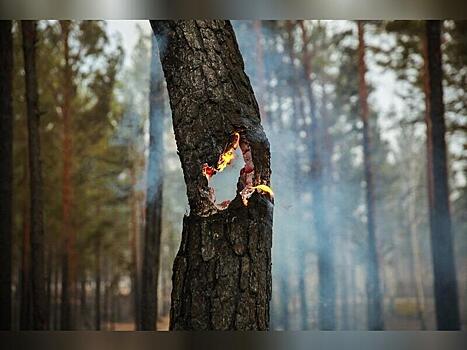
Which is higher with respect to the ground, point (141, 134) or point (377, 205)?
point (141, 134)

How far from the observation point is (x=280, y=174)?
414 centimetres

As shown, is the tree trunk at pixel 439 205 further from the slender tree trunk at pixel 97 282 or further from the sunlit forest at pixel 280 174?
the slender tree trunk at pixel 97 282

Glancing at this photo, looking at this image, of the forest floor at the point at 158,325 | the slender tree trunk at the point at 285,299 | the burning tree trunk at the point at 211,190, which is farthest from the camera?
the slender tree trunk at the point at 285,299

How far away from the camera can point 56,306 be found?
423 cm

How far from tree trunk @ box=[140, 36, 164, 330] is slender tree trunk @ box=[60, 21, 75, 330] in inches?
19.4

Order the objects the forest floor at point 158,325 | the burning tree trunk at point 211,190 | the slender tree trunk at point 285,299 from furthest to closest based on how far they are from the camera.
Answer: the slender tree trunk at point 285,299 → the forest floor at point 158,325 → the burning tree trunk at point 211,190

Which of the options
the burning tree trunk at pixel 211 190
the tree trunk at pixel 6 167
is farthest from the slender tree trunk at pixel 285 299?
the tree trunk at pixel 6 167

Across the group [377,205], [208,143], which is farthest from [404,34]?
[208,143]

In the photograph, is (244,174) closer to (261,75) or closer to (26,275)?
(261,75)

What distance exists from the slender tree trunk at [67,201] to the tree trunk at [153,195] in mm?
494

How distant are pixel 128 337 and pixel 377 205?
1.91 metres

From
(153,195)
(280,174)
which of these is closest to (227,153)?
(280,174)

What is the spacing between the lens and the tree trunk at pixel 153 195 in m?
4.18
